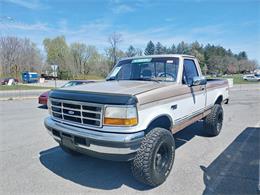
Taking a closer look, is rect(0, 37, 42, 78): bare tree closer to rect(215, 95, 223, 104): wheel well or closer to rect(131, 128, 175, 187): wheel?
rect(215, 95, 223, 104): wheel well

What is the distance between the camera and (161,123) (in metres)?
3.73

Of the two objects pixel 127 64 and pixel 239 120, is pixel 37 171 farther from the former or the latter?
pixel 239 120

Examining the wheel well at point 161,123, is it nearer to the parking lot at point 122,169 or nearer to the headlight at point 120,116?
the headlight at point 120,116

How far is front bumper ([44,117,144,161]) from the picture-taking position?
2.89 meters

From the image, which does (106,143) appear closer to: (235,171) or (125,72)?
(125,72)

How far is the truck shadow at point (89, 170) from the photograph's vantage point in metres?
3.54

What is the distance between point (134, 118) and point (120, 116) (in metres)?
0.20

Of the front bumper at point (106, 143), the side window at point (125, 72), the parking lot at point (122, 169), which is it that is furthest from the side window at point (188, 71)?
the front bumper at point (106, 143)

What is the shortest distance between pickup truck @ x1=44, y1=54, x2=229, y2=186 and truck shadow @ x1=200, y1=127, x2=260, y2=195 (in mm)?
768

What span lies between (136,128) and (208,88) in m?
3.20

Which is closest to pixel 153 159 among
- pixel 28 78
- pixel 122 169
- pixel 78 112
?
pixel 122 169

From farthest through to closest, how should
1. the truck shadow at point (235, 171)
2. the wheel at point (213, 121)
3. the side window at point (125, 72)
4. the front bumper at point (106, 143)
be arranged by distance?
the wheel at point (213, 121), the side window at point (125, 72), the truck shadow at point (235, 171), the front bumper at point (106, 143)

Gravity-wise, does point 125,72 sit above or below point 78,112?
above

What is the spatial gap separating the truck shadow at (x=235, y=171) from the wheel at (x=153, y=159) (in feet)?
2.41
